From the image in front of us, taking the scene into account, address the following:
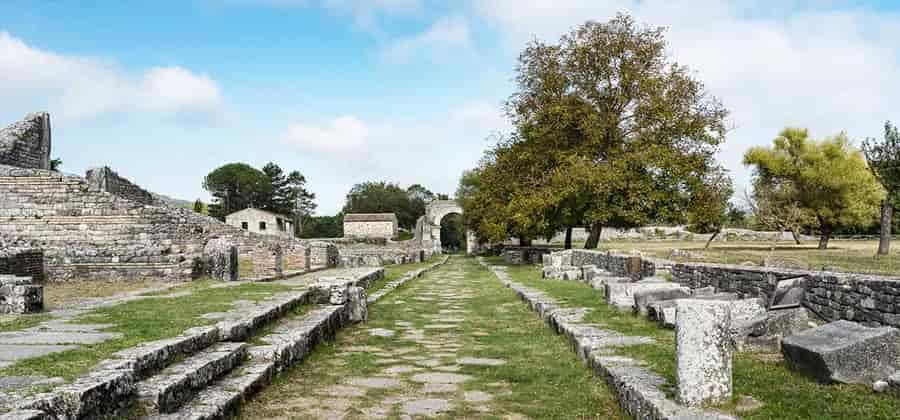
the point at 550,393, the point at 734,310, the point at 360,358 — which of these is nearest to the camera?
the point at 550,393

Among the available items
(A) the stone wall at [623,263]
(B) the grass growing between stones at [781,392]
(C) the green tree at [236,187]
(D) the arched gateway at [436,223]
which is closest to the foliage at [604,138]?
(A) the stone wall at [623,263]

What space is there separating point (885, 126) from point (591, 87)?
10.2 m

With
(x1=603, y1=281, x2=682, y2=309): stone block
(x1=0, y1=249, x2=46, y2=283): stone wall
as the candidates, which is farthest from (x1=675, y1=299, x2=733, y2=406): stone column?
(x1=0, y1=249, x2=46, y2=283): stone wall

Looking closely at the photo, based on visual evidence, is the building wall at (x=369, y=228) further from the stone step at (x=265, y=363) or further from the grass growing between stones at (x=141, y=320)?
the stone step at (x=265, y=363)

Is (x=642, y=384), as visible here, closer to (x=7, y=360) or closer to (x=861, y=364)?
(x=861, y=364)

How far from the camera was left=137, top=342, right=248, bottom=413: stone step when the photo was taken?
4.49 metres

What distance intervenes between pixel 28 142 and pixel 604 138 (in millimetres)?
20151

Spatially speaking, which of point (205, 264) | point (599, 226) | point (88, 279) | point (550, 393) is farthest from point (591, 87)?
point (550, 393)

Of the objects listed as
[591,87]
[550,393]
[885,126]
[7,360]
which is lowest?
[550,393]

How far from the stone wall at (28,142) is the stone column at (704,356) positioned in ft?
76.0

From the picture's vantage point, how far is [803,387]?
5090 mm

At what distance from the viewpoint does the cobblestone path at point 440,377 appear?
5.37 metres

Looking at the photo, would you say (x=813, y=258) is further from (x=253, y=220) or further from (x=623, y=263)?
(x=253, y=220)

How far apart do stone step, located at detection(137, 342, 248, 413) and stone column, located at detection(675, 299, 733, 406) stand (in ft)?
10.5
